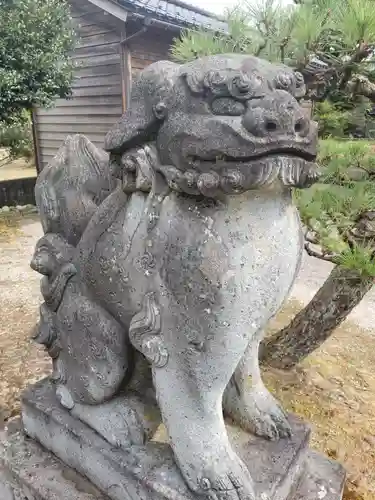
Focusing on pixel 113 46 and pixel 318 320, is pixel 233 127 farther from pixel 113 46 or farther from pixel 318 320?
pixel 113 46

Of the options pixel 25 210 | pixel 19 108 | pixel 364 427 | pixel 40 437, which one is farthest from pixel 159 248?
pixel 25 210

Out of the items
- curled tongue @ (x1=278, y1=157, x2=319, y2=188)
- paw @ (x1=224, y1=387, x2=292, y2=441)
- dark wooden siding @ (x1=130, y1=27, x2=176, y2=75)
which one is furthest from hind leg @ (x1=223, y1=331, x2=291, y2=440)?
dark wooden siding @ (x1=130, y1=27, x2=176, y2=75)

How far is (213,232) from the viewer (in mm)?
688

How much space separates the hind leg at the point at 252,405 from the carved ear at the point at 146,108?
481 mm

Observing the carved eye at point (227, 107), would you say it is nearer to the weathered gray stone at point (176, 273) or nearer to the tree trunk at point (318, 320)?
the weathered gray stone at point (176, 273)

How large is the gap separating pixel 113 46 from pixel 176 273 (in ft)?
15.4

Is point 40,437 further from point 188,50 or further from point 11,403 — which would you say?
point 188,50

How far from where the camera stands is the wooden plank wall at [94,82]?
4.92m

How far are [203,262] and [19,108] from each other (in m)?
4.18

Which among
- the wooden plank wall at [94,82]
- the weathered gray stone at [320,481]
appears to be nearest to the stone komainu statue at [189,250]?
the weathered gray stone at [320,481]

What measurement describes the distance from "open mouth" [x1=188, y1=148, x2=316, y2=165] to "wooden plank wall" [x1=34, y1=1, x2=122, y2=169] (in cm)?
462

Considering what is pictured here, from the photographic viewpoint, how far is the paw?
0.94 meters

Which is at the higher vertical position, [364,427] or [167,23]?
[167,23]

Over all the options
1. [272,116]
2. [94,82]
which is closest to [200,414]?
[272,116]
